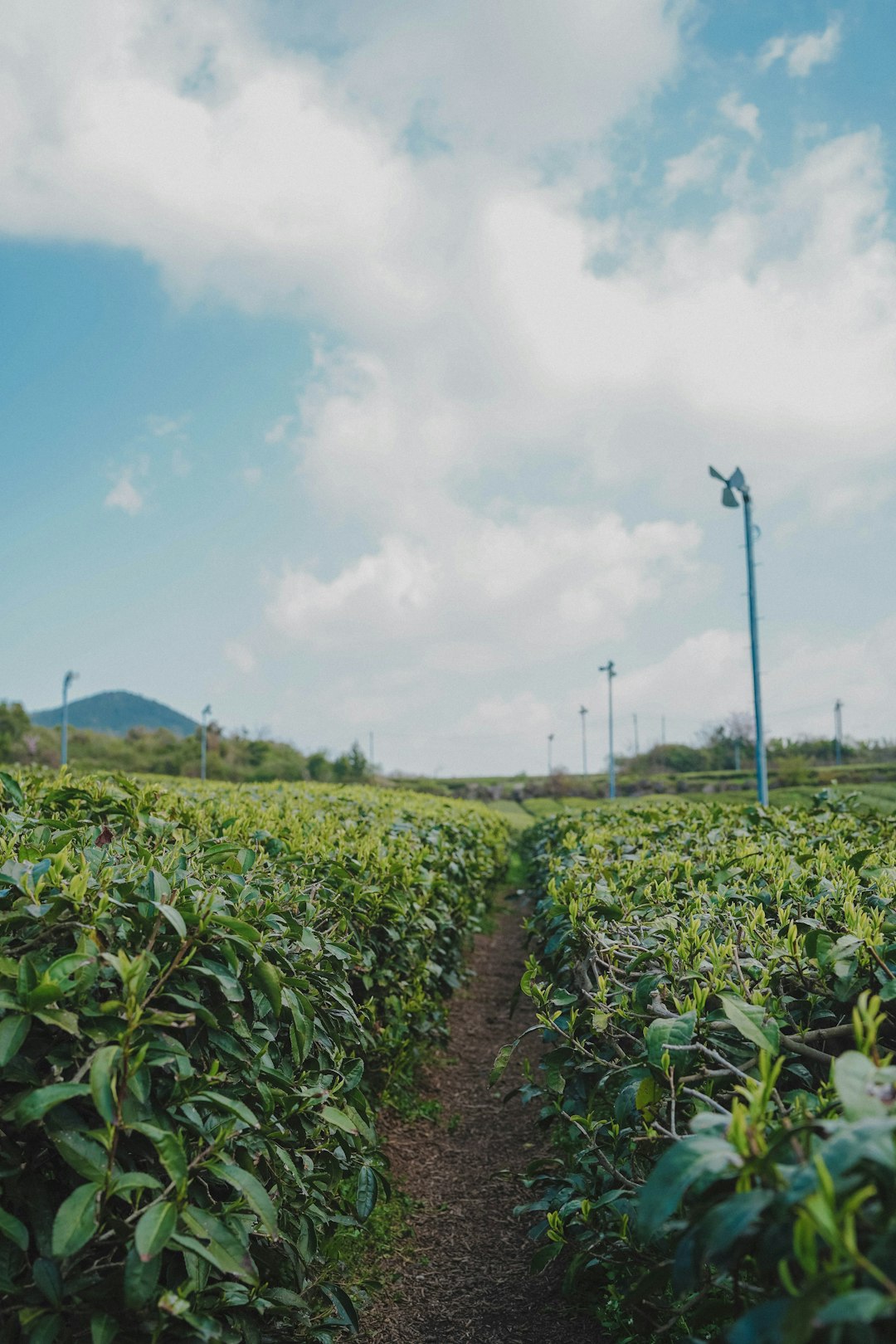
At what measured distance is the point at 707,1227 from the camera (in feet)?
3.14

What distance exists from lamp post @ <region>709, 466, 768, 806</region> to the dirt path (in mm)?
10602

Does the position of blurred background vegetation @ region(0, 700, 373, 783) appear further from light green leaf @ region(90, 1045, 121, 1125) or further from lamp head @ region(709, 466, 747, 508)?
light green leaf @ region(90, 1045, 121, 1125)

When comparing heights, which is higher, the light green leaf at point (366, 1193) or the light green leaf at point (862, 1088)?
the light green leaf at point (862, 1088)

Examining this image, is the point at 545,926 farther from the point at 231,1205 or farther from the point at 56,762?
the point at 56,762

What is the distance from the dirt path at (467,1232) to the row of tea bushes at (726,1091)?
0.19m

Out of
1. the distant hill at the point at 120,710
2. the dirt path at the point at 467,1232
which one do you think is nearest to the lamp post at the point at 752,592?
the dirt path at the point at 467,1232

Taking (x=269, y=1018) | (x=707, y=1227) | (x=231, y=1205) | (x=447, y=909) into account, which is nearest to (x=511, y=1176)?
(x=447, y=909)

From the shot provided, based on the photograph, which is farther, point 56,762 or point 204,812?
point 56,762

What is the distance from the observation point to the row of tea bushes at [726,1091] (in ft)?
2.96

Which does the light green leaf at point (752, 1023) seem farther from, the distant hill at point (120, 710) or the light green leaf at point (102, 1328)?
the distant hill at point (120, 710)

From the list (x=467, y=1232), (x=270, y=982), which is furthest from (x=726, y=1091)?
(x=467, y=1232)

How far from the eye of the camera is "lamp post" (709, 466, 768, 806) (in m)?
14.1

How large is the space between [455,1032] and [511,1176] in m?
2.05

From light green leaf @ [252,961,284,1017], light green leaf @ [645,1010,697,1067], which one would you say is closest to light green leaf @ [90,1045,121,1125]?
light green leaf @ [252,961,284,1017]
